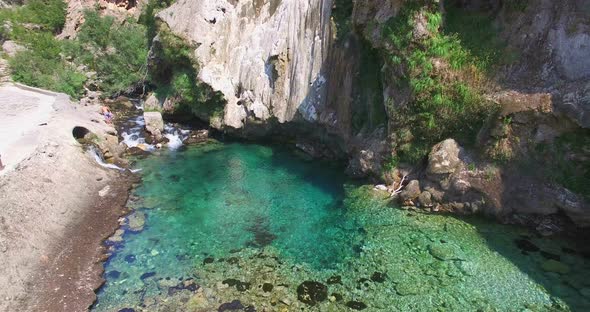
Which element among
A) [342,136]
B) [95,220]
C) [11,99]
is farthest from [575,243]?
[11,99]

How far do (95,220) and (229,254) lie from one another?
289 inches

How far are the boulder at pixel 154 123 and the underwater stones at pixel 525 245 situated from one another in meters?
23.7

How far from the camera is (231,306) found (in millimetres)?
12250

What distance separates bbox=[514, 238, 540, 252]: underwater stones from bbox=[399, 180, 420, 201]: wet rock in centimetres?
419

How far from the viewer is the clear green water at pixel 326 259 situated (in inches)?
474

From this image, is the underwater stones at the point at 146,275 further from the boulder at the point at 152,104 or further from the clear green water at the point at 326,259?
the boulder at the point at 152,104

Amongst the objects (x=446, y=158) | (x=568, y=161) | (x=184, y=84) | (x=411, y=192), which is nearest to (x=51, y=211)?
(x=184, y=84)

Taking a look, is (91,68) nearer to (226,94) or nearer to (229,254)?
(226,94)

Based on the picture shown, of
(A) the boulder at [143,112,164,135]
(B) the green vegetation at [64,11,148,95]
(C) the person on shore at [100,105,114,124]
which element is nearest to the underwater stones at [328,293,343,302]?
(A) the boulder at [143,112,164,135]

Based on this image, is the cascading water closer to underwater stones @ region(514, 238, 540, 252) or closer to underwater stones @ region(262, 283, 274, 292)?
underwater stones @ region(262, 283, 274, 292)

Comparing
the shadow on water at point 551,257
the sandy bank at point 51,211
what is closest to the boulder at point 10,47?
the sandy bank at point 51,211

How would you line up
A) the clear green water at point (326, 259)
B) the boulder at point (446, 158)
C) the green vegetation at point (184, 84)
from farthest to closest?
the green vegetation at point (184, 84)
the boulder at point (446, 158)
the clear green water at point (326, 259)

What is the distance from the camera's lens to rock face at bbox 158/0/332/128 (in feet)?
72.9

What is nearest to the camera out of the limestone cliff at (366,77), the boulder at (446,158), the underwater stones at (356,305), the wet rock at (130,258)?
the underwater stones at (356,305)
